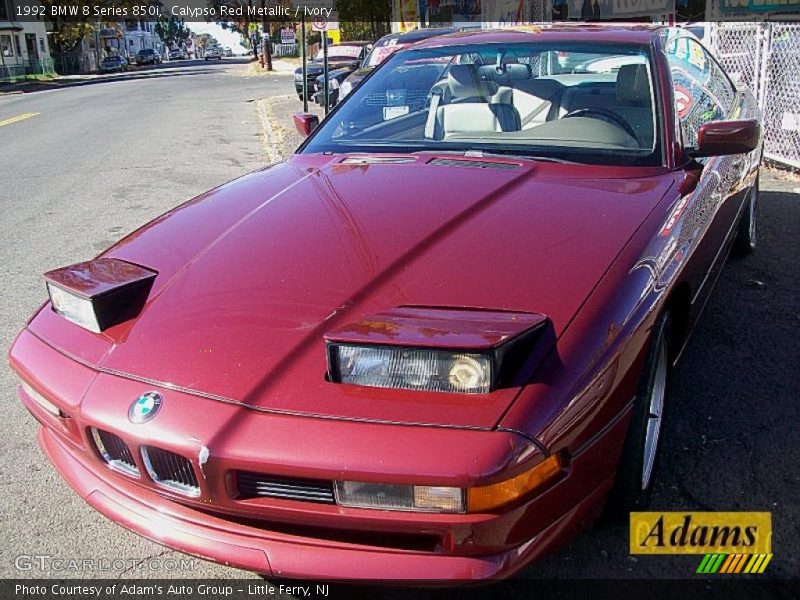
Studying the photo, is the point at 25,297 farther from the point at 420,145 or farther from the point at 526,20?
the point at 526,20

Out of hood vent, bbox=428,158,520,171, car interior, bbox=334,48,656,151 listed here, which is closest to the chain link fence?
car interior, bbox=334,48,656,151

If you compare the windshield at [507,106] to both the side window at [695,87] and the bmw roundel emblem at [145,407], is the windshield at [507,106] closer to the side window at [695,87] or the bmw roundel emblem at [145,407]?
the side window at [695,87]

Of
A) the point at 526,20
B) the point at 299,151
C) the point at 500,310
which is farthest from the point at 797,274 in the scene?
the point at 526,20

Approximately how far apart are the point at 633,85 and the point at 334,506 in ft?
7.83

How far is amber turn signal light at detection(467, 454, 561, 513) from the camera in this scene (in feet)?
5.49

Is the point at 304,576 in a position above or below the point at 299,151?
below

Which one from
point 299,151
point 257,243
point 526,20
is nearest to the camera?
point 257,243

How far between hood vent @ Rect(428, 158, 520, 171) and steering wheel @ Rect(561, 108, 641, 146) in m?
0.52

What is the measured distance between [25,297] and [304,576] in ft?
12.1

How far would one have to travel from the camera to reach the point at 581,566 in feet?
7.57

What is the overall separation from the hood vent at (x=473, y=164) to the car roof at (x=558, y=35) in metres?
0.92

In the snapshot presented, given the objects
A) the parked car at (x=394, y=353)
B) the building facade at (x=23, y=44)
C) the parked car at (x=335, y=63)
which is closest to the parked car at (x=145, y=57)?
the building facade at (x=23, y=44)

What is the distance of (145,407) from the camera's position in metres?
1.89

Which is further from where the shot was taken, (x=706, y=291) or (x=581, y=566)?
(x=706, y=291)
